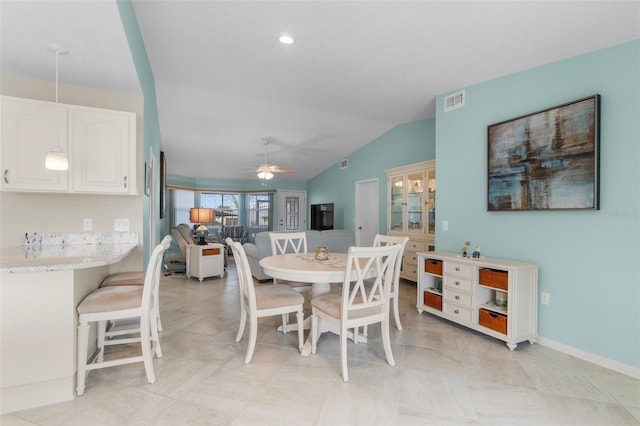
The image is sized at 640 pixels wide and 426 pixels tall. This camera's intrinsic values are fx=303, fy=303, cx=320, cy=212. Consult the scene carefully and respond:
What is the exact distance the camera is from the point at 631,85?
89.7 inches

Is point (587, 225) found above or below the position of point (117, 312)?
above

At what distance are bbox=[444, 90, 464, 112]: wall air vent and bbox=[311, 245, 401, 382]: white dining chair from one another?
2.24 metres

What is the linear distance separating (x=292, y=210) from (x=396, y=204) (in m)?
5.02

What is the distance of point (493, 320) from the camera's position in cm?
278

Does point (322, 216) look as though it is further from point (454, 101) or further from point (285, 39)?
point (285, 39)

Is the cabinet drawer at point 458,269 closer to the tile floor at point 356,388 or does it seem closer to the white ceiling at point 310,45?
the tile floor at point 356,388

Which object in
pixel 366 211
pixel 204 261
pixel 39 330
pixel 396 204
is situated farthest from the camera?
pixel 366 211

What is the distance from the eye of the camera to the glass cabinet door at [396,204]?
17.6 ft

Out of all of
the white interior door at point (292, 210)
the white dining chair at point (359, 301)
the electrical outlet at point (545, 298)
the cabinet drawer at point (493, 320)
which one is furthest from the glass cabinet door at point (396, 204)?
the white interior door at point (292, 210)

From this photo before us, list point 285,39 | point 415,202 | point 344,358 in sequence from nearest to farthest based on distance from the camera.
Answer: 1. point 344,358
2. point 285,39
3. point 415,202

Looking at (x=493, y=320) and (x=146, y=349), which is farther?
(x=493, y=320)

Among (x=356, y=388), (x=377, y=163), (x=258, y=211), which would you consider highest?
(x=377, y=163)

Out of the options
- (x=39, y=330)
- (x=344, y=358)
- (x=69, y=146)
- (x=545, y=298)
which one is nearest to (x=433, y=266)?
(x=545, y=298)

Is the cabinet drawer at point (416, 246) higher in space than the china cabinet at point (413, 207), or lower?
lower
